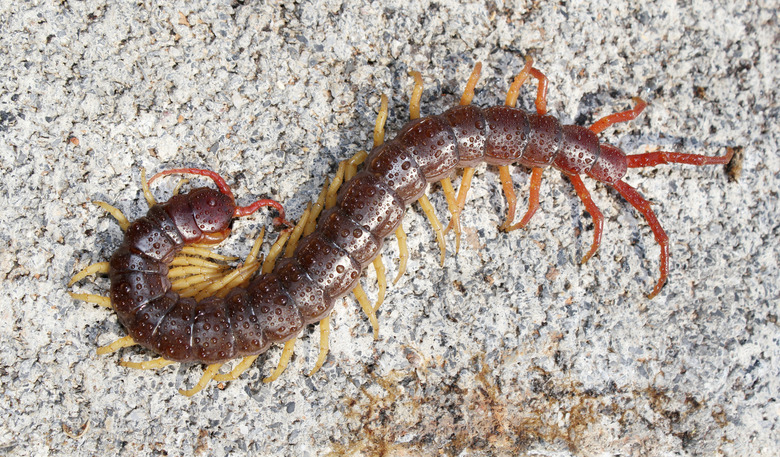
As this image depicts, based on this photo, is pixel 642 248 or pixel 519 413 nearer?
→ pixel 519 413

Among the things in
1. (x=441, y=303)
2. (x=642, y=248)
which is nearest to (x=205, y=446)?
(x=441, y=303)

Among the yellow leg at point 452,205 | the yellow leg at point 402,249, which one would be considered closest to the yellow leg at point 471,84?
the yellow leg at point 452,205

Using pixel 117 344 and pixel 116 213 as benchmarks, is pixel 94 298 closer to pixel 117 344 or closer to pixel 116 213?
pixel 117 344

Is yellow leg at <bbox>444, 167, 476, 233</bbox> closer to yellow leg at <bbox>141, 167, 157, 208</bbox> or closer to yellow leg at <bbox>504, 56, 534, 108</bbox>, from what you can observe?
yellow leg at <bbox>504, 56, 534, 108</bbox>

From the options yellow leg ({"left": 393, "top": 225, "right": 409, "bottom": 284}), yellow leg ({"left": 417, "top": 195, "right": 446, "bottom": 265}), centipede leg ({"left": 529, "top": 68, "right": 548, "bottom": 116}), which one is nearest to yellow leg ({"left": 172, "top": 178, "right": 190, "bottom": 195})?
yellow leg ({"left": 393, "top": 225, "right": 409, "bottom": 284})

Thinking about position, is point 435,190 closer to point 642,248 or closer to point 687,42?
point 642,248

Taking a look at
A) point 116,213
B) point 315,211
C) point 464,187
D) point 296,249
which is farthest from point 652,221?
point 116,213

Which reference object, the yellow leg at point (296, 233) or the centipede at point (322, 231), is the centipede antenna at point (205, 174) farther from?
the yellow leg at point (296, 233)
